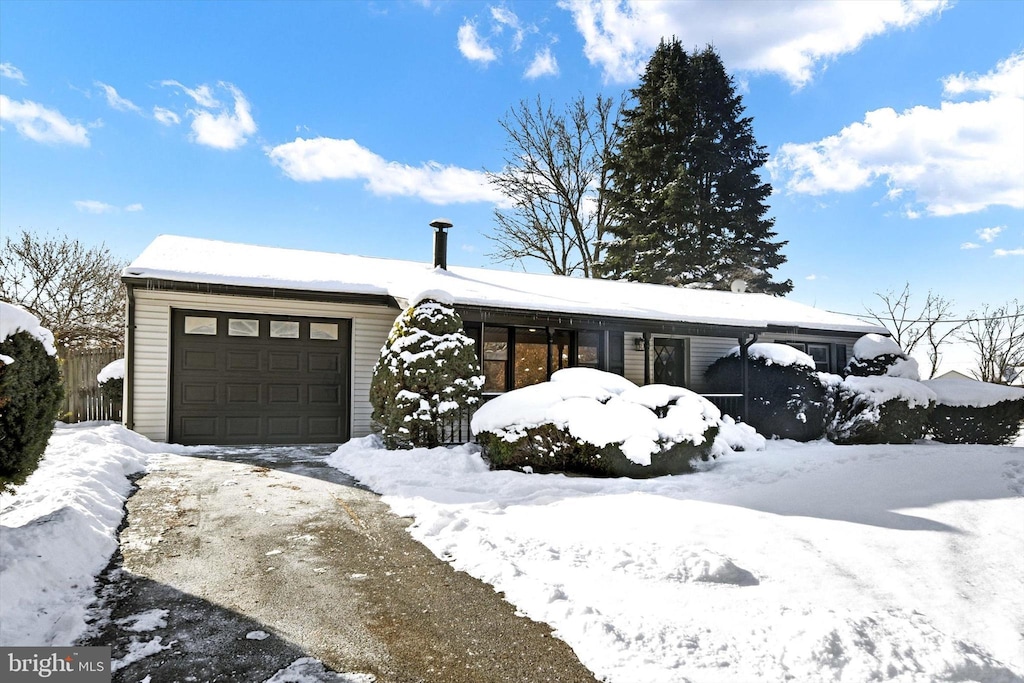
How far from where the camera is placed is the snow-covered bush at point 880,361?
44.3ft

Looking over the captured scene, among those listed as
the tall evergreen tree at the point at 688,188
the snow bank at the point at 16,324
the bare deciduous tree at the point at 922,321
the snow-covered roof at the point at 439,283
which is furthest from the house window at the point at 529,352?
the bare deciduous tree at the point at 922,321

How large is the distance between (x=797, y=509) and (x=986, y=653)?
211 centimetres

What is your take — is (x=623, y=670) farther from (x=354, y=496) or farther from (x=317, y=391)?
(x=317, y=391)

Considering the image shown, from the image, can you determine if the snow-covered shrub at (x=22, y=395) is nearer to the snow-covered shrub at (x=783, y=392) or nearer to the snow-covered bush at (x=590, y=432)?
the snow-covered bush at (x=590, y=432)

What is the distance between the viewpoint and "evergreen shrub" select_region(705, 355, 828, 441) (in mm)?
11422

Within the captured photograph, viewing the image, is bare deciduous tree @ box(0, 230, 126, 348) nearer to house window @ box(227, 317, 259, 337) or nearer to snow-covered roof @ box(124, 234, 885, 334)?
snow-covered roof @ box(124, 234, 885, 334)

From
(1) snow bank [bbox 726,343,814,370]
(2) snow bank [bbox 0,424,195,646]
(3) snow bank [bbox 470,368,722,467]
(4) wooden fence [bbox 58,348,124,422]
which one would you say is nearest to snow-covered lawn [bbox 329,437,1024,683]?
(3) snow bank [bbox 470,368,722,467]

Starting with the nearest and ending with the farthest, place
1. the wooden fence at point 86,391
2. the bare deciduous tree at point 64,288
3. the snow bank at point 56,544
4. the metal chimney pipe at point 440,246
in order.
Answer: the snow bank at point 56,544, the metal chimney pipe at point 440,246, the wooden fence at point 86,391, the bare deciduous tree at point 64,288

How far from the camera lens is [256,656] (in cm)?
249

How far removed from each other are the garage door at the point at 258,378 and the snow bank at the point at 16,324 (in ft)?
19.2

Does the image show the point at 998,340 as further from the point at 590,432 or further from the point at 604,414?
the point at 590,432

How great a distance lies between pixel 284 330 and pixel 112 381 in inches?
252

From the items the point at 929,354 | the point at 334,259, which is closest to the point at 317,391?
the point at 334,259

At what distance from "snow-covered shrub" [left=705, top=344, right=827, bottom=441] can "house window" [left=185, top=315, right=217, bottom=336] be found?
11325 millimetres
